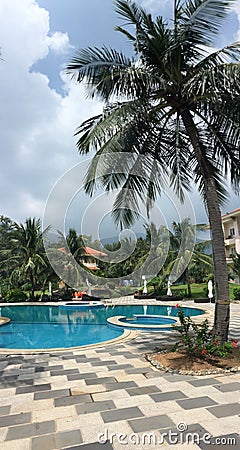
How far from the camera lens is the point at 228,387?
4.60 metres

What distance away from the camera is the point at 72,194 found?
11367mm

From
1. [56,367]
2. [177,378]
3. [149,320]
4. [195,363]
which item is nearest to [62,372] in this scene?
[56,367]

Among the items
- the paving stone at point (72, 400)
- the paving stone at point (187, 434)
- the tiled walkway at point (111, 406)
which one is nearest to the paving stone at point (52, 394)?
the tiled walkway at point (111, 406)

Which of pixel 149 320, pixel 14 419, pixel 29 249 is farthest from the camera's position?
pixel 29 249

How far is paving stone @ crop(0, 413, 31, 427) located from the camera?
12.0 feet

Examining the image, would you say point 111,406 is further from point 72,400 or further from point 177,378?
point 177,378

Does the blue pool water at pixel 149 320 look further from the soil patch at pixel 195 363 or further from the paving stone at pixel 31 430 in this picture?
the paving stone at pixel 31 430

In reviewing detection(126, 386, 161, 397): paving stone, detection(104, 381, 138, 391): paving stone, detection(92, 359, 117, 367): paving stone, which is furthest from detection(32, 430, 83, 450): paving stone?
detection(92, 359, 117, 367): paving stone

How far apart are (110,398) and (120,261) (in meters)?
27.3

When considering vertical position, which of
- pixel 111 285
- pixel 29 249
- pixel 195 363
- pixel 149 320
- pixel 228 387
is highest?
pixel 29 249

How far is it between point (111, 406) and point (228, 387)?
1750 millimetres

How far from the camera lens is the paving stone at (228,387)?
4.50 meters

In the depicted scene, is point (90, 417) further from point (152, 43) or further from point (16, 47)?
point (16, 47)

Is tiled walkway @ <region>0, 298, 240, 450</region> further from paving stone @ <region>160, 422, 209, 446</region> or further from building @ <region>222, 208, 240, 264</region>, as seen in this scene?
building @ <region>222, 208, 240, 264</region>
